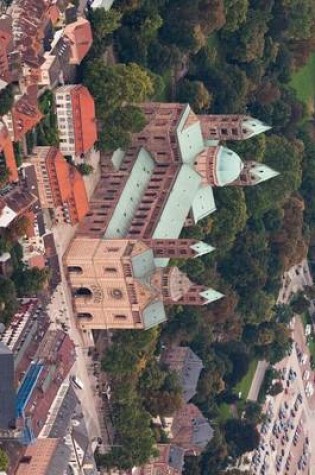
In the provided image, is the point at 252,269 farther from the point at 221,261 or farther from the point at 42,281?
the point at 42,281

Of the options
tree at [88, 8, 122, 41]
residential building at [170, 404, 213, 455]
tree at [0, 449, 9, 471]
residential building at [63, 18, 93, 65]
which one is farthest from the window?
residential building at [170, 404, 213, 455]

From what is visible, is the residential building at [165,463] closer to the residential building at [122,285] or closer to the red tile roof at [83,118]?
the residential building at [122,285]

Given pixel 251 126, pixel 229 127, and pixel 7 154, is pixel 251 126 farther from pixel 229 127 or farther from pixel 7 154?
pixel 7 154

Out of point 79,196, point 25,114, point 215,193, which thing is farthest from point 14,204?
point 215,193

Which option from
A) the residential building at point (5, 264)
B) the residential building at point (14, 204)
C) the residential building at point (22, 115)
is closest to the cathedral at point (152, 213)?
the residential building at point (5, 264)

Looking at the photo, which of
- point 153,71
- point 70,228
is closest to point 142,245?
point 70,228

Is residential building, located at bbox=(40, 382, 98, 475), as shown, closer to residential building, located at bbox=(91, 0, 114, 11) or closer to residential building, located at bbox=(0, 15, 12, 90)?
residential building, located at bbox=(0, 15, 12, 90)
